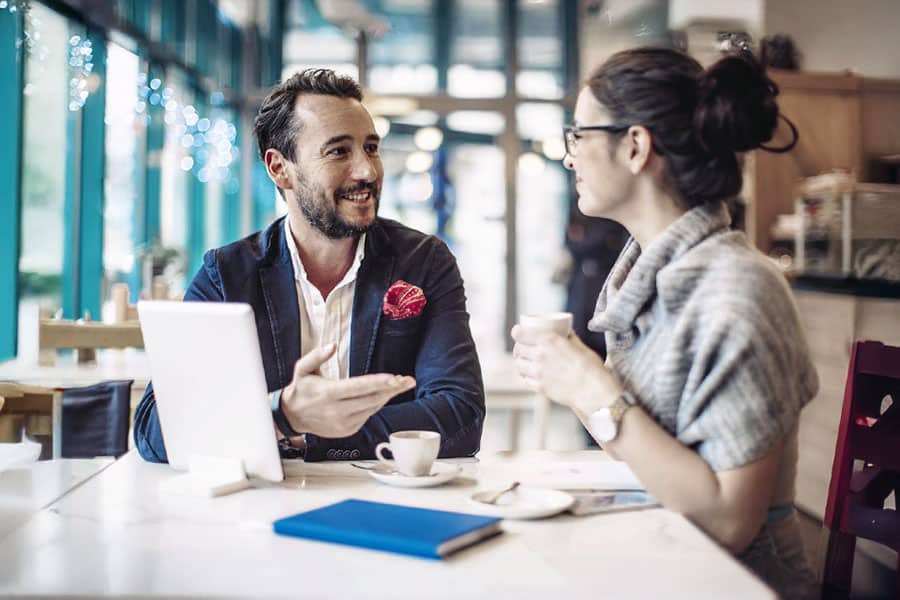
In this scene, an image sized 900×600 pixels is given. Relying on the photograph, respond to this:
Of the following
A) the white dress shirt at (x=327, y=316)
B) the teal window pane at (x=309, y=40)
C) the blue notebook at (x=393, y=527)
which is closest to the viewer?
the blue notebook at (x=393, y=527)

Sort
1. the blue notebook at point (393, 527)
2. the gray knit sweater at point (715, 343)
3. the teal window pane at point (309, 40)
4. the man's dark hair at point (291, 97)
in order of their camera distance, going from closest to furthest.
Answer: the blue notebook at point (393, 527) < the gray knit sweater at point (715, 343) < the man's dark hair at point (291, 97) < the teal window pane at point (309, 40)

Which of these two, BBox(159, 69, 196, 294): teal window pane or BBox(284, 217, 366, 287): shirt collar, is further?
BBox(159, 69, 196, 294): teal window pane

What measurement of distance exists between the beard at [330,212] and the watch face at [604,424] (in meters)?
1.13

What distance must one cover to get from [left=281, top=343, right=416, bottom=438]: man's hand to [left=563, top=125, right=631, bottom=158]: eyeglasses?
0.52 meters

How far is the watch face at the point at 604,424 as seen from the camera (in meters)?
1.51

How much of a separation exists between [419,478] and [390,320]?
732 millimetres

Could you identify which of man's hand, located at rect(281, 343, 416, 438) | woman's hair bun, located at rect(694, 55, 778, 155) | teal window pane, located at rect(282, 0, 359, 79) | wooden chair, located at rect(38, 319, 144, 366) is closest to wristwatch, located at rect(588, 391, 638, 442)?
man's hand, located at rect(281, 343, 416, 438)

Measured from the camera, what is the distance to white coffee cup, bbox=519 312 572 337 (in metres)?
1.63

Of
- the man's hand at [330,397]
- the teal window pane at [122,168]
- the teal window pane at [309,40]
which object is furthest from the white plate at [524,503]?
the teal window pane at [309,40]

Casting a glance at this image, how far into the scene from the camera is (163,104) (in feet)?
23.1

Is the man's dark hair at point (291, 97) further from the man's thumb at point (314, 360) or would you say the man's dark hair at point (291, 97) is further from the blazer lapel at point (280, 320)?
the man's thumb at point (314, 360)

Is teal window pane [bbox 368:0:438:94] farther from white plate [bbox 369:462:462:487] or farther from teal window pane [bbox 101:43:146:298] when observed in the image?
white plate [bbox 369:462:462:487]

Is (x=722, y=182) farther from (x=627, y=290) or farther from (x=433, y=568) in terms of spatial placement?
(x=433, y=568)

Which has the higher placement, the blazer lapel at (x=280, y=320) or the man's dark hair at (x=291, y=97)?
the man's dark hair at (x=291, y=97)
